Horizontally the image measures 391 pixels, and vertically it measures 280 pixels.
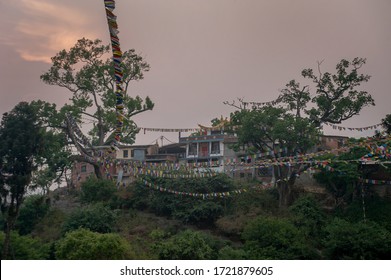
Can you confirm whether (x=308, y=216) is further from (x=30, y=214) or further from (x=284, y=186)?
(x=30, y=214)

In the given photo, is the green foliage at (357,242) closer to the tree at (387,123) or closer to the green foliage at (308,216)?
the green foliage at (308,216)

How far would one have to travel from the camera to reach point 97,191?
128 feet

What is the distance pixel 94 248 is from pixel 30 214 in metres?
12.6

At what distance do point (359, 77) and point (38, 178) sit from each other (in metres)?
24.6

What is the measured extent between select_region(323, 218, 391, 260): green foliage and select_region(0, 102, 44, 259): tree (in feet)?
50.8

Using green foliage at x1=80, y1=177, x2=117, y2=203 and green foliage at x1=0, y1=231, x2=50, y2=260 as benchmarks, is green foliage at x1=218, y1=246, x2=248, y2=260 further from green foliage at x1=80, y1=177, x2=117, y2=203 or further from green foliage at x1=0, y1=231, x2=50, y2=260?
green foliage at x1=80, y1=177, x2=117, y2=203

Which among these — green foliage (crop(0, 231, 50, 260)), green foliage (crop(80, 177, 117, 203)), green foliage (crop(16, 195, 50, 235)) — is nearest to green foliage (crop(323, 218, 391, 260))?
green foliage (crop(0, 231, 50, 260))

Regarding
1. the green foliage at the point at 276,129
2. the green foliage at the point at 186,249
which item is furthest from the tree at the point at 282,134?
the green foliage at the point at 186,249

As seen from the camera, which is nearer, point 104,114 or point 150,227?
point 150,227

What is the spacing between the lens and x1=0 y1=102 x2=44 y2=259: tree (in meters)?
27.6

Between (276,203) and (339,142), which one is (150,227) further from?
(339,142)

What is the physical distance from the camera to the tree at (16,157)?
27594 millimetres

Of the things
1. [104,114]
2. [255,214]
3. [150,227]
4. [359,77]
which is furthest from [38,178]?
[359,77]

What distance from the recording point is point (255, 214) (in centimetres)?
3491
